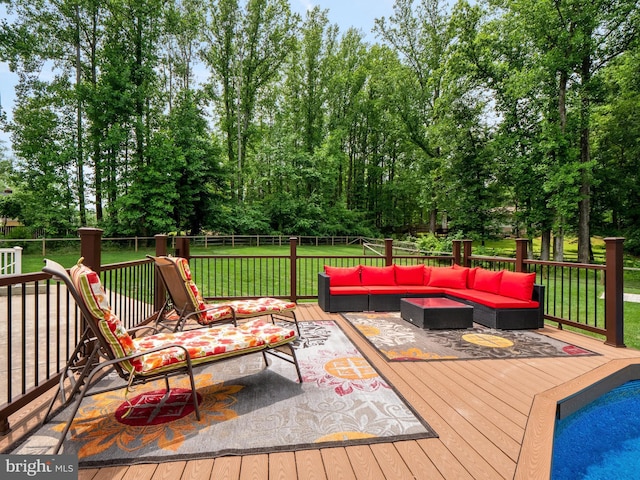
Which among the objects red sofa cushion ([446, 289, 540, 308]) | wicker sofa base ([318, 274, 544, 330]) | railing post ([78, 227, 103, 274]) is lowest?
wicker sofa base ([318, 274, 544, 330])

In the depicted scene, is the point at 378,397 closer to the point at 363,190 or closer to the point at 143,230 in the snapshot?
the point at 143,230

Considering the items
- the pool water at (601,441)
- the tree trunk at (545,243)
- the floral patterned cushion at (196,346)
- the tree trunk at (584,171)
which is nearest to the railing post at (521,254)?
the pool water at (601,441)

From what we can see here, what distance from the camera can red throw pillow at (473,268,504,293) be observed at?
5141 mm

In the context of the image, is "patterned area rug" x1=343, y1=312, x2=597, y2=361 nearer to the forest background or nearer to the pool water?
the pool water

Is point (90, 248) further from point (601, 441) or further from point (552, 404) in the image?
point (601, 441)

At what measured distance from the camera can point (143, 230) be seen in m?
16.5

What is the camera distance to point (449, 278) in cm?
577

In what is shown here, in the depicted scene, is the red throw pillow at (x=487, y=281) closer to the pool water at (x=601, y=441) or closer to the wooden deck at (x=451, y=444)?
the wooden deck at (x=451, y=444)

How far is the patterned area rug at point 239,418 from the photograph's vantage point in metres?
1.92

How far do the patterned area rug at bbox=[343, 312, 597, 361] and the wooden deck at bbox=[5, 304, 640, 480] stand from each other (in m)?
0.35

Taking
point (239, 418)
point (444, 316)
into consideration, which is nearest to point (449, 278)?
point (444, 316)

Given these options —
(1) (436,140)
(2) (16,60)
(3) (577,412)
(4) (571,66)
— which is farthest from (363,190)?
(3) (577,412)

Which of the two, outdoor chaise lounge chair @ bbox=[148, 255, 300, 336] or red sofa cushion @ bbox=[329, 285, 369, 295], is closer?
outdoor chaise lounge chair @ bbox=[148, 255, 300, 336]

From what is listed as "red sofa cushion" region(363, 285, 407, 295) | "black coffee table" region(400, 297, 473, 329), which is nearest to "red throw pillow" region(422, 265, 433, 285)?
"red sofa cushion" region(363, 285, 407, 295)
